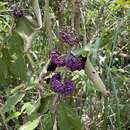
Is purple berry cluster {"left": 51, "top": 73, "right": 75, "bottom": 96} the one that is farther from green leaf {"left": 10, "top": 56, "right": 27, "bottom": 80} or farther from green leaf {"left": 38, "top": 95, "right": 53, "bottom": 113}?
green leaf {"left": 10, "top": 56, "right": 27, "bottom": 80}

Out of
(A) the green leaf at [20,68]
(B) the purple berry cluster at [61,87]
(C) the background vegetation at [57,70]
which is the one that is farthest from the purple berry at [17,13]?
(B) the purple berry cluster at [61,87]

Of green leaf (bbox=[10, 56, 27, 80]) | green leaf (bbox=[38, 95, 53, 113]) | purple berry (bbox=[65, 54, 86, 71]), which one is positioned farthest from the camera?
green leaf (bbox=[10, 56, 27, 80])

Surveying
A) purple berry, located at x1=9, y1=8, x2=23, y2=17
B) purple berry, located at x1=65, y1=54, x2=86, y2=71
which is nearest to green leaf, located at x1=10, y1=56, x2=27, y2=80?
purple berry, located at x1=9, y1=8, x2=23, y2=17

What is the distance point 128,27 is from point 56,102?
2.16 feet

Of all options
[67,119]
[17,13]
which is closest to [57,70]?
[67,119]

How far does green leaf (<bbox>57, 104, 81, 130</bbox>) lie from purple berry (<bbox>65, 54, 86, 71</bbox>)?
13 centimetres

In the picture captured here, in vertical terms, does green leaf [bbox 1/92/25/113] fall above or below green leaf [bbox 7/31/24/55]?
below

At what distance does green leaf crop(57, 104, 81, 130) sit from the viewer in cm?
95

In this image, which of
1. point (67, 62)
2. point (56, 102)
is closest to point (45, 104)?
point (56, 102)

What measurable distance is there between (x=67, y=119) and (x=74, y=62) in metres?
0.17

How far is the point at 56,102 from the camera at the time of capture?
0.97 metres

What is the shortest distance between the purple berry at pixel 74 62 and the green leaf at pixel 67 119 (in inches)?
5.2

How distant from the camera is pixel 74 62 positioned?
2.84 ft

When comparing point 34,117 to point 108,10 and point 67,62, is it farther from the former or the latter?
point 108,10
